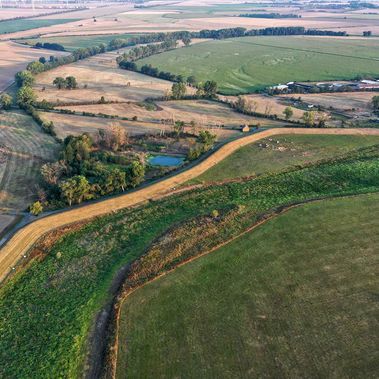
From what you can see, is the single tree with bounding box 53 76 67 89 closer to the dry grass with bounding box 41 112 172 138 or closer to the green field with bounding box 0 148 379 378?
the dry grass with bounding box 41 112 172 138

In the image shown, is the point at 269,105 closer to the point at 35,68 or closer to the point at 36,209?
the point at 36,209

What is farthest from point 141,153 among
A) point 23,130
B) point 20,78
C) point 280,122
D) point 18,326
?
point 20,78

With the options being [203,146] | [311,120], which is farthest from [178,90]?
[203,146]

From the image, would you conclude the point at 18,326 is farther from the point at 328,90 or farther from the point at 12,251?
the point at 328,90

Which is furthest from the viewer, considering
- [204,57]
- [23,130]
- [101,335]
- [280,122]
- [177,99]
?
[204,57]

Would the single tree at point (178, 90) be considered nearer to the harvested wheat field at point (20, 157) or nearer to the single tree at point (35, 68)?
the harvested wheat field at point (20, 157)

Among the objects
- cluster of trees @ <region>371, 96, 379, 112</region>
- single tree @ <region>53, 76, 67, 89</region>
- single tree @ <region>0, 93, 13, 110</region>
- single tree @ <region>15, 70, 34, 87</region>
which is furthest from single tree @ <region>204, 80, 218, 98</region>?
single tree @ <region>15, 70, 34, 87</region>

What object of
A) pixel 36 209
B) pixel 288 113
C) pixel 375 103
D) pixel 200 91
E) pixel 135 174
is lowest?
pixel 375 103
